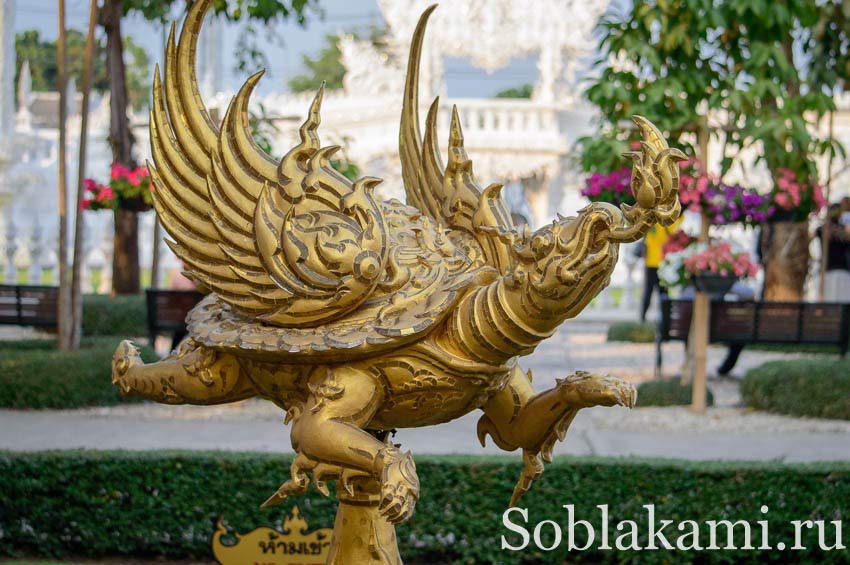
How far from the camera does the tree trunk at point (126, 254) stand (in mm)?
11266

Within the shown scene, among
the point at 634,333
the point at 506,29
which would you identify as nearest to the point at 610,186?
the point at 634,333

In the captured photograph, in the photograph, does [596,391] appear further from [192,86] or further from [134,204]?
[134,204]

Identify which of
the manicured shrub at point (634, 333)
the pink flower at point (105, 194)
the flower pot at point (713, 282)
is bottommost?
the manicured shrub at point (634, 333)

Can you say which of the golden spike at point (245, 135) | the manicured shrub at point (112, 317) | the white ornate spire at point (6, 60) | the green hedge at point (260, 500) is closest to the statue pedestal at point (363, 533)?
the golden spike at point (245, 135)

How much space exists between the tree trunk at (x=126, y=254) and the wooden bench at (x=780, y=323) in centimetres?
633

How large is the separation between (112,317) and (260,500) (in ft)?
22.1

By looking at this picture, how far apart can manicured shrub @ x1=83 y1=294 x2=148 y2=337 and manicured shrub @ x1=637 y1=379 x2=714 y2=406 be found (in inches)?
208

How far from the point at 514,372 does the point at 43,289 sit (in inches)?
288

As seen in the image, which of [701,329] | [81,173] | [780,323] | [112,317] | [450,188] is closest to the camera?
[450,188]

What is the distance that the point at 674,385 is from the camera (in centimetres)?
805

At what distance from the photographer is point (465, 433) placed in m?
6.80

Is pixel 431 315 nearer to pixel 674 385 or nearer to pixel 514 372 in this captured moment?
pixel 514 372

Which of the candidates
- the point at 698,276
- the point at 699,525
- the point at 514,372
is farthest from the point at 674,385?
the point at 514,372

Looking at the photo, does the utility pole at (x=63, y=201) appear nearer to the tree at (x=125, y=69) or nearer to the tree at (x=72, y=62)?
the tree at (x=125, y=69)
